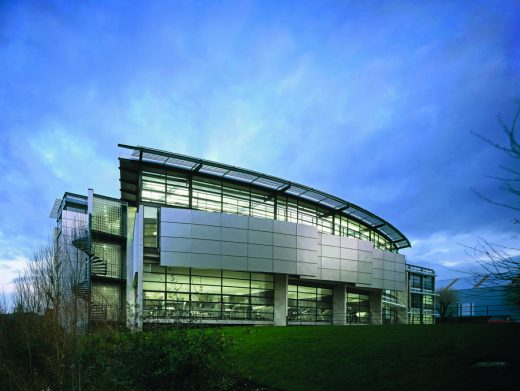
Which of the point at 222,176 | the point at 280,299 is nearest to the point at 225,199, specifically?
the point at 222,176

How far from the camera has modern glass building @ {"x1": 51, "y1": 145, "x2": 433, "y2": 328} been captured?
3516cm

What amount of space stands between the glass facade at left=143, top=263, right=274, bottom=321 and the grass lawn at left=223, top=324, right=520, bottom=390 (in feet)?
69.6

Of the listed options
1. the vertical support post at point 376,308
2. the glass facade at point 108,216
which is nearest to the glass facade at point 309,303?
the vertical support post at point 376,308

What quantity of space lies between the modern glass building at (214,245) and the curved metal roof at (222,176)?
0.31 feet

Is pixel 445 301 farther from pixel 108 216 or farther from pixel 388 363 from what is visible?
pixel 388 363

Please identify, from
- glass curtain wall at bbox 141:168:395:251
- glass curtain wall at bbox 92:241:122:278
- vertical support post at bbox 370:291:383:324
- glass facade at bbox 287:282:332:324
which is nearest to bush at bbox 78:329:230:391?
glass curtain wall at bbox 141:168:395:251

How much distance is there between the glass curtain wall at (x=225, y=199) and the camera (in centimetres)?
3831

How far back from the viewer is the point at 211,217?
36062 millimetres

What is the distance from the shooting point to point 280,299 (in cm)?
4022

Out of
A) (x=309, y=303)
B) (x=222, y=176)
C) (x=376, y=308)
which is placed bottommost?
(x=376, y=308)

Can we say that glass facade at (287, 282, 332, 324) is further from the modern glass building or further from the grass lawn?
the grass lawn

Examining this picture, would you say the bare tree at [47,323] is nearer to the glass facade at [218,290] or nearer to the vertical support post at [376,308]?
the glass facade at [218,290]

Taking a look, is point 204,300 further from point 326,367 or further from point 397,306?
point 397,306

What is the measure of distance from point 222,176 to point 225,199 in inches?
87.0
